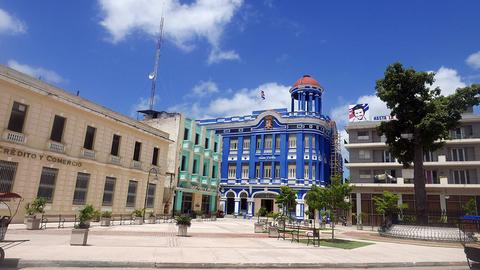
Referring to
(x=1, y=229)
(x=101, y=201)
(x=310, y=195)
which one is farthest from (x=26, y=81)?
(x=310, y=195)

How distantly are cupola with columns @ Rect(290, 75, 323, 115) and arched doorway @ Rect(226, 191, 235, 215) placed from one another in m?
17.4

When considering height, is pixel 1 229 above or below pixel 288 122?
below

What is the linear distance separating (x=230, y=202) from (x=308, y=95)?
72.7ft

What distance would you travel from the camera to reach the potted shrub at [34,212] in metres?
19.2

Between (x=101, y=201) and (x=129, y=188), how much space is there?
3901mm

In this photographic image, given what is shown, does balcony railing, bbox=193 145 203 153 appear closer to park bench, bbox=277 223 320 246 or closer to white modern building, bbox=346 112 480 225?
park bench, bbox=277 223 320 246

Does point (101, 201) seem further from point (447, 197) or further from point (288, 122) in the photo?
point (447, 197)

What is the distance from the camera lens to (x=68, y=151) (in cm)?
2609

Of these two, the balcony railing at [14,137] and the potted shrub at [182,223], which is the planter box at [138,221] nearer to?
the potted shrub at [182,223]

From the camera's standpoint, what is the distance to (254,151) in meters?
56.7

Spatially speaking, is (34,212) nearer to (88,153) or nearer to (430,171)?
(88,153)

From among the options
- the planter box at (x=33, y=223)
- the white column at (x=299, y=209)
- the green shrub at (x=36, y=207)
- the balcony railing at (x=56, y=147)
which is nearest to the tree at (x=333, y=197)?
the planter box at (x=33, y=223)

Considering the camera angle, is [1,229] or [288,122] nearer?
[1,229]

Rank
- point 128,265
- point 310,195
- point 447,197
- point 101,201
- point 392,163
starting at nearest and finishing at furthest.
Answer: point 128,265
point 310,195
point 101,201
point 447,197
point 392,163
